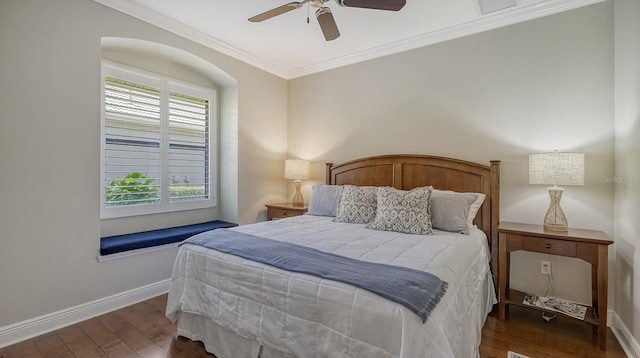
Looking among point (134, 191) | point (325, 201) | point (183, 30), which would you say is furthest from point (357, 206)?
point (183, 30)

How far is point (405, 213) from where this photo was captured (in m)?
2.45

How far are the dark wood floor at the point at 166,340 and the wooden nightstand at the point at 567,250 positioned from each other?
12 centimetres

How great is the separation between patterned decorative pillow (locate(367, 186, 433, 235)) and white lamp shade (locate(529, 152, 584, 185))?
854 mm

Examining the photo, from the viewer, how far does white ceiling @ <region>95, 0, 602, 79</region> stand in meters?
2.62

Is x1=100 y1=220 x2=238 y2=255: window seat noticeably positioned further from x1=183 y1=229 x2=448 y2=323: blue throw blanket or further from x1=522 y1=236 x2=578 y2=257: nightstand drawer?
x1=522 y1=236 x2=578 y2=257: nightstand drawer

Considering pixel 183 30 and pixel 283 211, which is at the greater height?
pixel 183 30

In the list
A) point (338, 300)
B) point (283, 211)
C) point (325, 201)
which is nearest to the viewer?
point (338, 300)

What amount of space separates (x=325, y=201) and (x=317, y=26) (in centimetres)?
184

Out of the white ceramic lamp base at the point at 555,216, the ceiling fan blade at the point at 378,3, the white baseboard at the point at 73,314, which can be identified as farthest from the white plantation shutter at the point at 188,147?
the white ceramic lamp base at the point at 555,216

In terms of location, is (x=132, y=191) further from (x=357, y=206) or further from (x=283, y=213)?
(x=357, y=206)

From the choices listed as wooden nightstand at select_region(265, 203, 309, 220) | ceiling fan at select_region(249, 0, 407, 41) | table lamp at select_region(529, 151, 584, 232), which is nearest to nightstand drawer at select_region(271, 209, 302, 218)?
wooden nightstand at select_region(265, 203, 309, 220)

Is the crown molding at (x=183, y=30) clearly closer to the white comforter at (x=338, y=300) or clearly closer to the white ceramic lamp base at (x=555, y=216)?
the white comforter at (x=338, y=300)

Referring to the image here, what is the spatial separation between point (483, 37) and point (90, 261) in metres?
4.20

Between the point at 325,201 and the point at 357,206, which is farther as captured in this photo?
the point at 325,201
